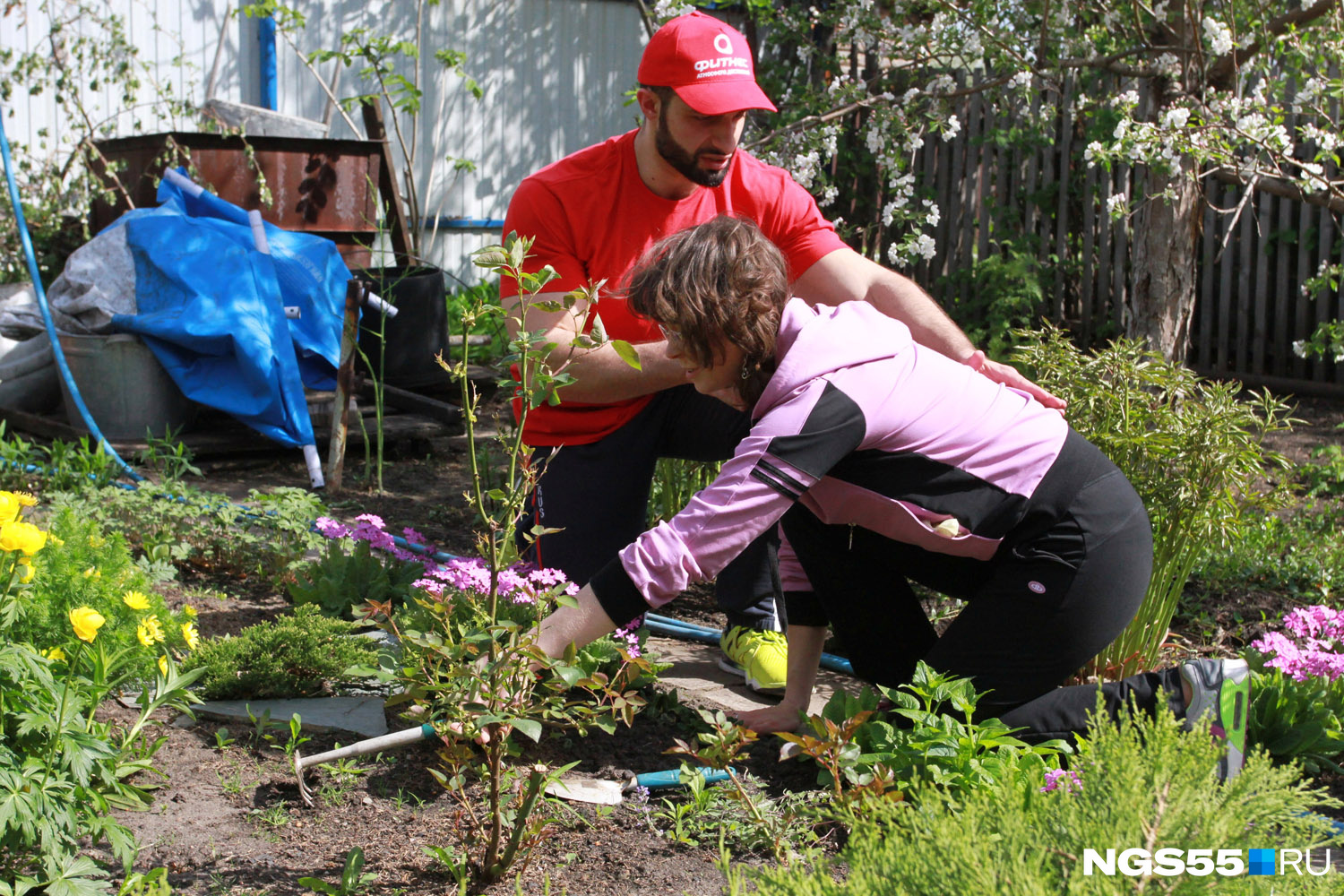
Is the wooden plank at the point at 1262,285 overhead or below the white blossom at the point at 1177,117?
below

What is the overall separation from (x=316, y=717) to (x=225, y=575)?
130cm

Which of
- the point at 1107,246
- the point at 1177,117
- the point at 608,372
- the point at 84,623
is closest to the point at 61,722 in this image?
the point at 84,623

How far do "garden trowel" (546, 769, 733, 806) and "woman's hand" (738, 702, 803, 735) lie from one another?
0.20 m

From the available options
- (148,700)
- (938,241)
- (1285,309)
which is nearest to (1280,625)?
(148,700)

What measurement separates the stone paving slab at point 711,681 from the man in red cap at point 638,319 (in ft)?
0.15

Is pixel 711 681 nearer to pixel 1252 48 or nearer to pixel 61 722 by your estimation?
pixel 61 722

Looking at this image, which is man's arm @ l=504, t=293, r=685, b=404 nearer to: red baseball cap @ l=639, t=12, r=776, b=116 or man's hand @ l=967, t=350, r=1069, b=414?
red baseball cap @ l=639, t=12, r=776, b=116

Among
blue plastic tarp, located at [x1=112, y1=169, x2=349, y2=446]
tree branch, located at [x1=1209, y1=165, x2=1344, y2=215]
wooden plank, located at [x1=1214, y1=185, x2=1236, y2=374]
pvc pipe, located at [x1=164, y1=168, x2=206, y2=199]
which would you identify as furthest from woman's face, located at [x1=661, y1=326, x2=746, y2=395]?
wooden plank, located at [x1=1214, y1=185, x2=1236, y2=374]

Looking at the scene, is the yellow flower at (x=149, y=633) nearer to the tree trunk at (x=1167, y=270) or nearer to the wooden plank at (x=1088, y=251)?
the tree trunk at (x=1167, y=270)

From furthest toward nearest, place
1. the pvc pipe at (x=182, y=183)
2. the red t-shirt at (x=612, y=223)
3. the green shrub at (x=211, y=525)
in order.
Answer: the pvc pipe at (x=182, y=183), the green shrub at (x=211, y=525), the red t-shirt at (x=612, y=223)

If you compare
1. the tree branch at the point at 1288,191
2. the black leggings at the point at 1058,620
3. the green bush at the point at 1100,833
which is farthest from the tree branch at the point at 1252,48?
the green bush at the point at 1100,833

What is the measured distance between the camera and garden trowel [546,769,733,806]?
2199mm

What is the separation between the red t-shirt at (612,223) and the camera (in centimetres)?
301

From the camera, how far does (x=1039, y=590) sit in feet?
7.38
